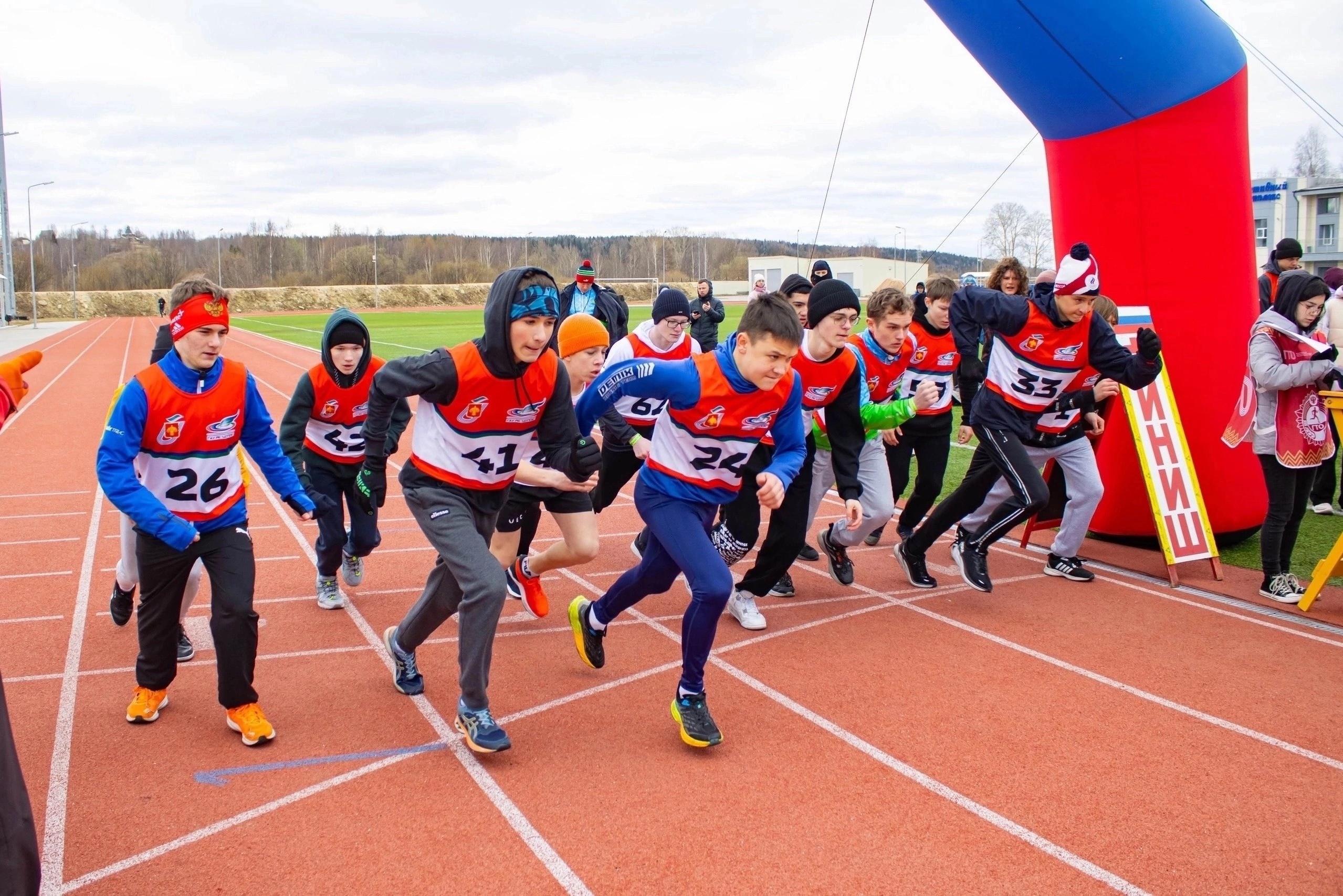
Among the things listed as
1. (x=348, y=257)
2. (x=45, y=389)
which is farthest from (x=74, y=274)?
(x=45, y=389)

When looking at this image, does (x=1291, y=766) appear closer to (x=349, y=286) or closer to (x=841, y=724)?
(x=841, y=724)

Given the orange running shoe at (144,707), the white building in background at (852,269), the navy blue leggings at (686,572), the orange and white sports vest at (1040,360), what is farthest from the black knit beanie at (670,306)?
the white building in background at (852,269)

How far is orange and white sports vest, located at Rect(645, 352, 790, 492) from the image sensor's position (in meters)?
4.82

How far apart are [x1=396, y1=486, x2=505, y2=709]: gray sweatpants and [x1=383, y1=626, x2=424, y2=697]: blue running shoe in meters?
0.46

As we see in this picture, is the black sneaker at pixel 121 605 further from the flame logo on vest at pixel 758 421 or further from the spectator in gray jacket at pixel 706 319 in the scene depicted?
the spectator in gray jacket at pixel 706 319

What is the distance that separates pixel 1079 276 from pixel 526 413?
385 cm

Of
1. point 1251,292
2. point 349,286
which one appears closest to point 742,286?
point 349,286

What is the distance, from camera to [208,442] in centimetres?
469

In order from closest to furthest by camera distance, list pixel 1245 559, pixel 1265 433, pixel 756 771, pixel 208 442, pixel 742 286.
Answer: pixel 756 771 < pixel 208 442 < pixel 1265 433 < pixel 1245 559 < pixel 742 286

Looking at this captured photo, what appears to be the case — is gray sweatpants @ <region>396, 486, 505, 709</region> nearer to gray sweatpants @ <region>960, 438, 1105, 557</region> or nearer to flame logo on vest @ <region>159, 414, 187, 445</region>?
flame logo on vest @ <region>159, 414, 187, 445</region>

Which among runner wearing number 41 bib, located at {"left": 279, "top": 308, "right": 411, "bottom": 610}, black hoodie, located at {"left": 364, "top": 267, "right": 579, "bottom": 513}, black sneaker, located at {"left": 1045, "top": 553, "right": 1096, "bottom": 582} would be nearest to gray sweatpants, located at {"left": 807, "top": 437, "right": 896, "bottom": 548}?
black sneaker, located at {"left": 1045, "top": 553, "right": 1096, "bottom": 582}

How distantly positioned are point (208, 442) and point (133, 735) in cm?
141

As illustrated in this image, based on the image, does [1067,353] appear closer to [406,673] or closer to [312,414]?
[406,673]

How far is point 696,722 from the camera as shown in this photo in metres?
4.57
